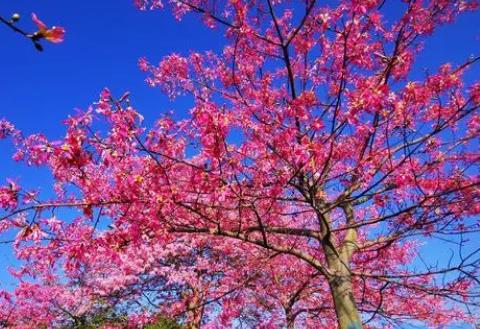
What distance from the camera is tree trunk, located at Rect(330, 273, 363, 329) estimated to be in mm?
7402

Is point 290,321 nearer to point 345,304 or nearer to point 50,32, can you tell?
point 345,304

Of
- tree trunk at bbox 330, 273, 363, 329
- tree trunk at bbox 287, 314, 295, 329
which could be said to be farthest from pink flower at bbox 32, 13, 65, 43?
tree trunk at bbox 287, 314, 295, 329

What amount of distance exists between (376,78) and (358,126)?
184cm

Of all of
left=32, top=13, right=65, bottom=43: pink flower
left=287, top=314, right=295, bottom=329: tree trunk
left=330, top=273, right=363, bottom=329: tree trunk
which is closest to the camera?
left=32, top=13, right=65, bottom=43: pink flower

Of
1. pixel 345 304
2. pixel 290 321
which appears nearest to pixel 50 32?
pixel 345 304

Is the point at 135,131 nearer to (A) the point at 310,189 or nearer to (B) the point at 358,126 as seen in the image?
(A) the point at 310,189

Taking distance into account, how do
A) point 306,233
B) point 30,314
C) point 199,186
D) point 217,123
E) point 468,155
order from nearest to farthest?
point 217,123, point 199,186, point 306,233, point 468,155, point 30,314

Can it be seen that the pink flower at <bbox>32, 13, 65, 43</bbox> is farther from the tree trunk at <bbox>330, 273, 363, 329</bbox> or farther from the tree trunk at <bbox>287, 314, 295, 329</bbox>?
the tree trunk at <bbox>287, 314, 295, 329</bbox>

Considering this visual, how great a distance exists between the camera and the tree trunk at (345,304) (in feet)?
24.3

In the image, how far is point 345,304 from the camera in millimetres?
7500

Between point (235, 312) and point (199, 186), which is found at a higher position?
point (235, 312)

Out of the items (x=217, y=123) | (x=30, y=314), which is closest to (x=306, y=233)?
(x=217, y=123)

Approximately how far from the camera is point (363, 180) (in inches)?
304

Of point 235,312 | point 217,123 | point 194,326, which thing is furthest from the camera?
point 194,326
